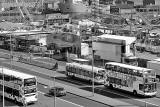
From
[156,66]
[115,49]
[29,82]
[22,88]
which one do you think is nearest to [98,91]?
[29,82]

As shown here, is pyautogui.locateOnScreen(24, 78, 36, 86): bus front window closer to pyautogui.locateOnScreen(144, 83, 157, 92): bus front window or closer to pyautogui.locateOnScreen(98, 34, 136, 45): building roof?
pyautogui.locateOnScreen(144, 83, 157, 92): bus front window

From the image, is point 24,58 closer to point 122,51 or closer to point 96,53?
point 96,53

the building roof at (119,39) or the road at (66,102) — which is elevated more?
the building roof at (119,39)

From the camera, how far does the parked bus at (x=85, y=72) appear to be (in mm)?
37094

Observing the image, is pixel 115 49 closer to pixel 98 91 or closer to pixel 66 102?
pixel 98 91

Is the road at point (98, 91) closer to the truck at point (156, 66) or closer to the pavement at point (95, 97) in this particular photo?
the pavement at point (95, 97)

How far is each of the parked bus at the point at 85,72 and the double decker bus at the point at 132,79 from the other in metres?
1.21

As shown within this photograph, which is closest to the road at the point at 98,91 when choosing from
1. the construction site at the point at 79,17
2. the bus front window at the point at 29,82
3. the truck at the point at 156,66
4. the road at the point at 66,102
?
the road at the point at 66,102

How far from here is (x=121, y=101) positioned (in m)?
30.7

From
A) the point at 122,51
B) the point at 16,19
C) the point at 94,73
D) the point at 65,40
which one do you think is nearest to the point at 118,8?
the point at 16,19

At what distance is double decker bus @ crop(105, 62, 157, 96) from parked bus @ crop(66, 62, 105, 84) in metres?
1.21

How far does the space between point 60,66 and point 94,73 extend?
41.0 ft

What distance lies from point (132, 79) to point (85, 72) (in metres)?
7.17

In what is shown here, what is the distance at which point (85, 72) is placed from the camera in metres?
38.8
